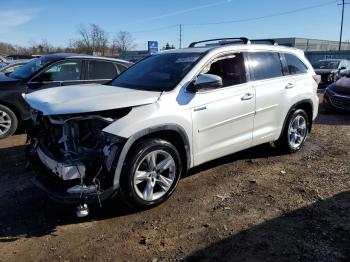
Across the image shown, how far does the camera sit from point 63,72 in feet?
27.1

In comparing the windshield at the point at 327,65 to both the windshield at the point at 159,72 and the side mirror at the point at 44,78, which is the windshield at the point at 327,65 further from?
the windshield at the point at 159,72

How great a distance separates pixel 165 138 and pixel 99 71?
4.46m

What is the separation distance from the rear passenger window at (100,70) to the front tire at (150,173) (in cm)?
449

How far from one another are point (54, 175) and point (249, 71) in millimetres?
3076

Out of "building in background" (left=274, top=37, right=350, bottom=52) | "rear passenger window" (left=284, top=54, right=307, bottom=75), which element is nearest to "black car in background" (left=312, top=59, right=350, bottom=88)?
"rear passenger window" (left=284, top=54, right=307, bottom=75)

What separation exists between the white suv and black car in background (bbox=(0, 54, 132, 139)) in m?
2.73

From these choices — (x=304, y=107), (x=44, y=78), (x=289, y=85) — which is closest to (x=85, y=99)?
(x=289, y=85)

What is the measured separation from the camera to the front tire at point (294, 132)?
6.46m

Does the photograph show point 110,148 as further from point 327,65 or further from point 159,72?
point 327,65

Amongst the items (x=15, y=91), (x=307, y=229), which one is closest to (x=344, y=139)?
(x=307, y=229)

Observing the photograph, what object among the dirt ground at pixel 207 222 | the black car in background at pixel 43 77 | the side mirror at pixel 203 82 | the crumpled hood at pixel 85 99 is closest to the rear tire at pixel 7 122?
the black car in background at pixel 43 77

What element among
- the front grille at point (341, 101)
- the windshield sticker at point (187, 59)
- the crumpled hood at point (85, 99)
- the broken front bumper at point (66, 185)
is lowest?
the front grille at point (341, 101)

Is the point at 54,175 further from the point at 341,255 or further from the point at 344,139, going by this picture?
the point at 344,139

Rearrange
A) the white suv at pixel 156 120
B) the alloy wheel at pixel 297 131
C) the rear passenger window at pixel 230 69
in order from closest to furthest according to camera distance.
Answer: the white suv at pixel 156 120 < the rear passenger window at pixel 230 69 < the alloy wheel at pixel 297 131
